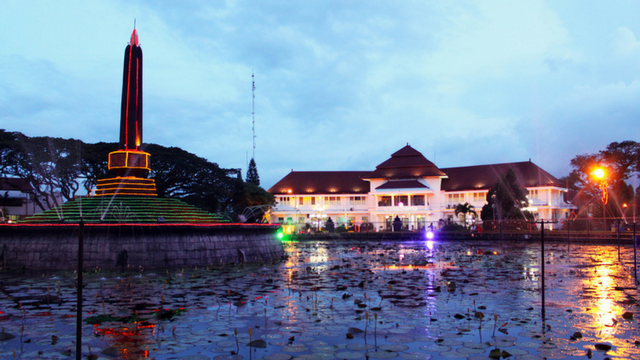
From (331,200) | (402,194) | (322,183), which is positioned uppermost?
(322,183)

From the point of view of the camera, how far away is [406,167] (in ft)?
228

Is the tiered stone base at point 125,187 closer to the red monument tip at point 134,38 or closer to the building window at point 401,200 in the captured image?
the red monument tip at point 134,38

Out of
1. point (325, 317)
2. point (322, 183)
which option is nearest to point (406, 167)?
point (322, 183)

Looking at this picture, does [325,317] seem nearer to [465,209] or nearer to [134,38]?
[134,38]

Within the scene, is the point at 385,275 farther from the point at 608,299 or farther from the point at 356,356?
the point at 356,356

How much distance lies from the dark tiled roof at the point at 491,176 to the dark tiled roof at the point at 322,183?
39.5ft

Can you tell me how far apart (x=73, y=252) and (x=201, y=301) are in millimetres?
9592

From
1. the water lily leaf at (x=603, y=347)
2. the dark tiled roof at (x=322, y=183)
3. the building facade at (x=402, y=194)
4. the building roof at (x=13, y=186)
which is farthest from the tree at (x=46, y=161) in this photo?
the water lily leaf at (x=603, y=347)

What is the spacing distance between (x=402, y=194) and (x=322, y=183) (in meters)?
13.7

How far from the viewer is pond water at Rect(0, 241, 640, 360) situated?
6.89 metres

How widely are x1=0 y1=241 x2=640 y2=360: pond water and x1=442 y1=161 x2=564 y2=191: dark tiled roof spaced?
52.3 meters

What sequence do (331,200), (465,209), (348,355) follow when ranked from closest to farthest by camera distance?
1. (348,355)
2. (465,209)
3. (331,200)

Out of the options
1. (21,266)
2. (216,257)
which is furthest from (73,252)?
(216,257)

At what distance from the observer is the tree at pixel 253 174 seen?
81.6 meters
